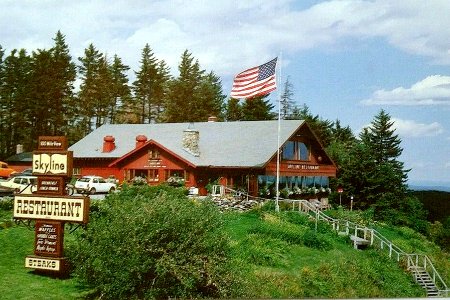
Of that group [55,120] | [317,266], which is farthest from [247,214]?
[55,120]

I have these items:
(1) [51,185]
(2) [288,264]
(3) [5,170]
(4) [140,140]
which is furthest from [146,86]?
(2) [288,264]

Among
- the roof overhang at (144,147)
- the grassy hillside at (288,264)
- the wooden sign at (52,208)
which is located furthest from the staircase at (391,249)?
the wooden sign at (52,208)

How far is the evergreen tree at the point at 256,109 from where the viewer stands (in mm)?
17562

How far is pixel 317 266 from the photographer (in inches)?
590

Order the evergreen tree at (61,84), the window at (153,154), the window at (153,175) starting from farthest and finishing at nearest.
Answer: the window at (153,154) < the window at (153,175) < the evergreen tree at (61,84)

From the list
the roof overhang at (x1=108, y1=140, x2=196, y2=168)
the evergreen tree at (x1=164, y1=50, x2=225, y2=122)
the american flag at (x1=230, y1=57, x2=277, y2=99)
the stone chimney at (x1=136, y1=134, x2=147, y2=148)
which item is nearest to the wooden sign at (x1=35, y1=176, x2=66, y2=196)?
the roof overhang at (x1=108, y1=140, x2=196, y2=168)

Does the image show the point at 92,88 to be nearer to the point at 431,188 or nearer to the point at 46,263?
the point at 46,263

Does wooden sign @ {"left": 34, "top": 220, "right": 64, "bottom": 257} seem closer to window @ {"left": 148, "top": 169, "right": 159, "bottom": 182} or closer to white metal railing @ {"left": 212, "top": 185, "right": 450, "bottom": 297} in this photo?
window @ {"left": 148, "top": 169, "right": 159, "bottom": 182}

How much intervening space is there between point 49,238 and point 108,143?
340 centimetres

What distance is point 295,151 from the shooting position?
19.7 metres

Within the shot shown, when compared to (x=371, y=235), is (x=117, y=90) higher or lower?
higher

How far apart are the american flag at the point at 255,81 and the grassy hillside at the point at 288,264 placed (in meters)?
3.72

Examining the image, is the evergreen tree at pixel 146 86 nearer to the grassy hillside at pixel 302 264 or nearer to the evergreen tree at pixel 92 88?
the evergreen tree at pixel 92 88

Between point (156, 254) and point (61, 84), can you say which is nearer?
point (156, 254)
